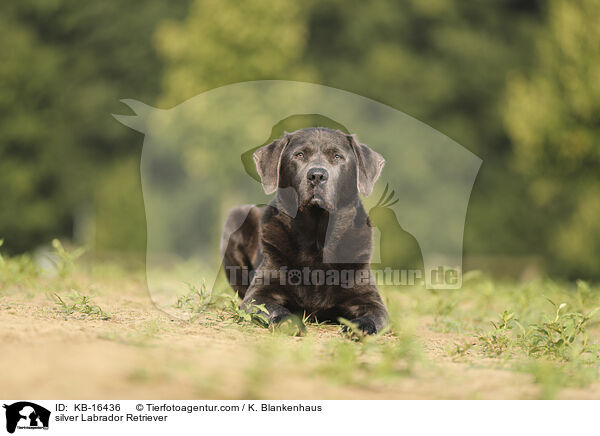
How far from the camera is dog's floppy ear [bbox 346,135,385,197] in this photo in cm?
483

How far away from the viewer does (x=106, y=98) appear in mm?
27594

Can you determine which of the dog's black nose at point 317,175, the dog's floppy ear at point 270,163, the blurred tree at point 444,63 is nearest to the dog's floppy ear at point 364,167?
→ the dog's black nose at point 317,175

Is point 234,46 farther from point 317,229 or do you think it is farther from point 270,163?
point 317,229

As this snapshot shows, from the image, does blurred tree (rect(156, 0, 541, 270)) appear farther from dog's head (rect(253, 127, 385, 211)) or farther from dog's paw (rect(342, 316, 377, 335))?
dog's paw (rect(342, 316, 377, 335))

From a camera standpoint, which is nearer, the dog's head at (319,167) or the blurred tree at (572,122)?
the dog's head at (319,167)

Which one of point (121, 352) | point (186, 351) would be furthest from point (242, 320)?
point (121, 352)

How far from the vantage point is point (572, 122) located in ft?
45.9

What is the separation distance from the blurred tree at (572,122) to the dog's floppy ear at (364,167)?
9.85 m

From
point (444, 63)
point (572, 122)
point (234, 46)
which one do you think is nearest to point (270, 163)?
point (572, 122)

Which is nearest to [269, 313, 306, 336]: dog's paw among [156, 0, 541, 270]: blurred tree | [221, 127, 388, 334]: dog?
[221, 127, 388, 334]: dog

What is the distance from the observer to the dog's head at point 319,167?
180 inches

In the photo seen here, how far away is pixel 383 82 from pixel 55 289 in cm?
2115

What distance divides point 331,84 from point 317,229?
2202 cm

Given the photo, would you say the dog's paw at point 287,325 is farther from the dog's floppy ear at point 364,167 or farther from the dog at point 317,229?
the dog's floppy ear at point 364,167
